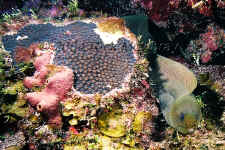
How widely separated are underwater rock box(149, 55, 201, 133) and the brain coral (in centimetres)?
99

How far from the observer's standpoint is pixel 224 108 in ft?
13.7

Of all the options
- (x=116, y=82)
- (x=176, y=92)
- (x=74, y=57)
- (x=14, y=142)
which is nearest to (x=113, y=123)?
(x=116, y=82)

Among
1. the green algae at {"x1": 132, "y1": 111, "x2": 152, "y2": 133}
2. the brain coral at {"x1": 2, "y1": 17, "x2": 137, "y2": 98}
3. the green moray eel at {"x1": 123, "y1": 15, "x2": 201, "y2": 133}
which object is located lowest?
the green algae at {"x1": 132, "y1": 111, "x2": 152, "y2": 133}

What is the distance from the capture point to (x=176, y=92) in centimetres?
439

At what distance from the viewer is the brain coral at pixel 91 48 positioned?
3580mm

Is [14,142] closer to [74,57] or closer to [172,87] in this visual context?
[74,57]

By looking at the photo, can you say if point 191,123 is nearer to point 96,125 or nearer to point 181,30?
point 96,125

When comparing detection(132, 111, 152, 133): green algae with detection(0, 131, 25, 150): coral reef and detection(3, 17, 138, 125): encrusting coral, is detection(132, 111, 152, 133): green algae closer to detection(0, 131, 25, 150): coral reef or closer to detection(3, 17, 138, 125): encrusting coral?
detection(3, 17, 138, 125): encrusting coral

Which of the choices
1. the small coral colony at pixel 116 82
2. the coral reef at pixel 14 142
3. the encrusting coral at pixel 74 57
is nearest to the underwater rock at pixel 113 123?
the small coral colony at pixel 116 82

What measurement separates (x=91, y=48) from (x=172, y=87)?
2096 millimetres

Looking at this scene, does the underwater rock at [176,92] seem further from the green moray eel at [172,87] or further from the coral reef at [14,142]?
the coral reef at [14,142]

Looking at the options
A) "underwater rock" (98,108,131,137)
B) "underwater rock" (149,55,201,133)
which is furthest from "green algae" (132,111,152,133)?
"underwater rock" (149,55,201,133)

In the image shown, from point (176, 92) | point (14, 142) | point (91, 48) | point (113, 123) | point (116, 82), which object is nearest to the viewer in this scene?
point (14, 142)

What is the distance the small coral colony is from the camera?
326 centimetres
